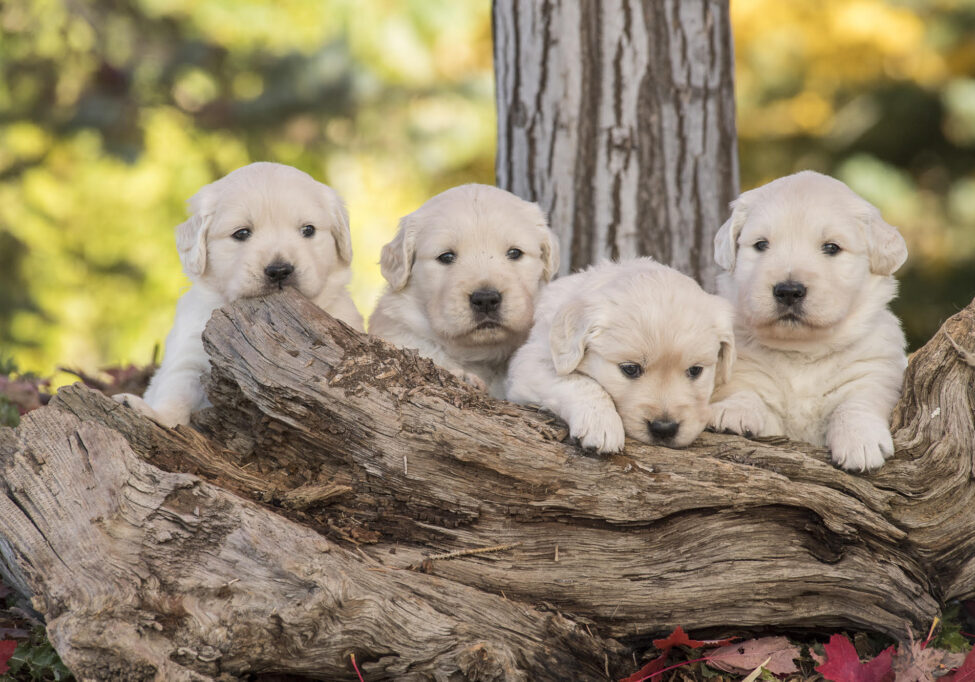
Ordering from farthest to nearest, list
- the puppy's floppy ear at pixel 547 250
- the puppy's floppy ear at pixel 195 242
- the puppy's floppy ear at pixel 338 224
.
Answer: the puppy's floppy ear at pixel 547 250
the puppy's floppy ear at pixel 338 224
the puppy's floppy ear at pixel 195 242

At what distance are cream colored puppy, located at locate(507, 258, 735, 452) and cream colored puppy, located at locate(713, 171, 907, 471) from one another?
0.28m

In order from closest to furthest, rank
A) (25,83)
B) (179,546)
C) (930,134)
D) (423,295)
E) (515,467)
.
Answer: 1. (179,546)
2. (515,467)
3. (423,295)
4. (930,134)
5. (25,83)

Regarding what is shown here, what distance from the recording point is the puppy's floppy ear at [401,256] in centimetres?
546

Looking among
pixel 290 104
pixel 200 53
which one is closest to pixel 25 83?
pixel 200 53

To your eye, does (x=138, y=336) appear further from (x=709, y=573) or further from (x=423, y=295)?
(x=709, y=573)

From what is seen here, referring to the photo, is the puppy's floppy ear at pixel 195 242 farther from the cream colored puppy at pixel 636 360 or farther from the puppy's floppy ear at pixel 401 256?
the cream colored puppy at pixel 636 360

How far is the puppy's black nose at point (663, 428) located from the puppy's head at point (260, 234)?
6.14 ft

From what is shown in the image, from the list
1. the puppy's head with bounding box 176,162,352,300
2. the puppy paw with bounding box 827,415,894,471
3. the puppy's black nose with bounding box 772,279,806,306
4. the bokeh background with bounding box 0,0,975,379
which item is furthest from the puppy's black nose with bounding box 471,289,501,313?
the bokeh background with bounding box 0,0,975,379

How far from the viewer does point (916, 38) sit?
12477mm

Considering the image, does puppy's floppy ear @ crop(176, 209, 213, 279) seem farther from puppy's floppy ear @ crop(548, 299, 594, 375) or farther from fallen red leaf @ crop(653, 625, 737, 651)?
fallen red leaf @ crop(653, 625, 737, 651)

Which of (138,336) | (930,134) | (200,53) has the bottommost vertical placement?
(138,336)

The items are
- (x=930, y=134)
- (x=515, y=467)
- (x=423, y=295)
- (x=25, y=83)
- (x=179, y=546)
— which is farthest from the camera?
(x=25, y=83)

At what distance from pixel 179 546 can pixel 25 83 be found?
11394 mm

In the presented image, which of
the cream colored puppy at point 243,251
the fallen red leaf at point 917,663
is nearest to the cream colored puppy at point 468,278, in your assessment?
the cream colored puppy at point 243,251
